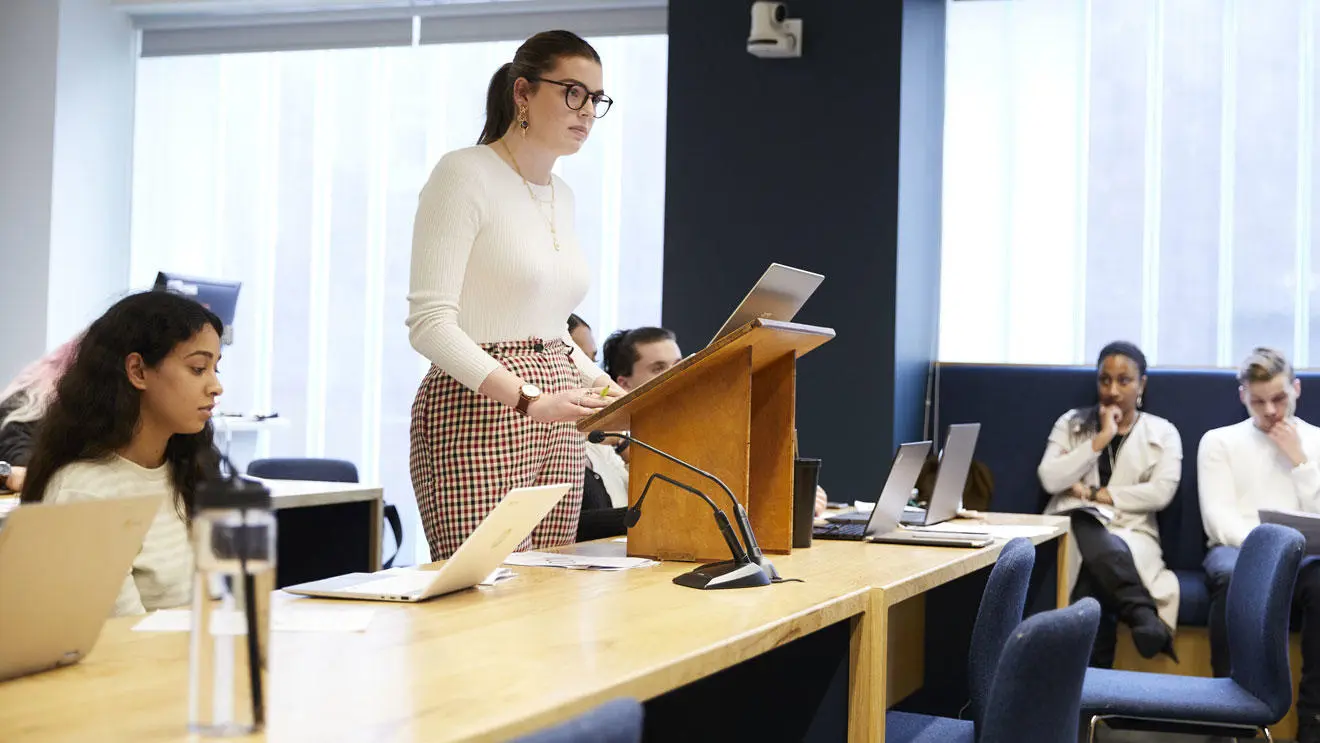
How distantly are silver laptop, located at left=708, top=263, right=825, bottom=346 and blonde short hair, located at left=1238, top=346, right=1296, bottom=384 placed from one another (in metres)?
3.02

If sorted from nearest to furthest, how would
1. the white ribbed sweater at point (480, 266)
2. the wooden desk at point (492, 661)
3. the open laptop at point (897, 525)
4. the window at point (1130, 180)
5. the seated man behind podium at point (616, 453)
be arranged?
the wooden desk at point (492, 661) → the white ribbed sweater at point (480, 266) → the open laptop at point (897, 525) → the seated man behind podium at point (616, 453) → the window at point (1130, 180)

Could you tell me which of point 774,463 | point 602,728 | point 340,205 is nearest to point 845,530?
point 774,463

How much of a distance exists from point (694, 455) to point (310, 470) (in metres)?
2.86

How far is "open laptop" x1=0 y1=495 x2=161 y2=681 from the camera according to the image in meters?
1.21

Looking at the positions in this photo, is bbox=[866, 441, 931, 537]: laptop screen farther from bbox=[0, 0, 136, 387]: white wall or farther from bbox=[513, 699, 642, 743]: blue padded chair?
bbox=[0, 0, 136, 387]: white wall

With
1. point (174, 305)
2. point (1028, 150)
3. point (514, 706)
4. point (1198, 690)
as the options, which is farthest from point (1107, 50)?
point (514, 706)

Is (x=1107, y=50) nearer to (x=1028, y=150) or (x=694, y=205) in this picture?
(x=1028, y=150)

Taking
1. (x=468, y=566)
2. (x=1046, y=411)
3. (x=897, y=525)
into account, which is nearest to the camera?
(x=468, y=566)

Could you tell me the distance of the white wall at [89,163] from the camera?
21.8 ft

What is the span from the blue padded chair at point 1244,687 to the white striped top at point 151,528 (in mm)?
1946

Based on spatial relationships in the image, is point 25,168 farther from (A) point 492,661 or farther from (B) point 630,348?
(A) point 492,661

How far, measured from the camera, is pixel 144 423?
220 cm

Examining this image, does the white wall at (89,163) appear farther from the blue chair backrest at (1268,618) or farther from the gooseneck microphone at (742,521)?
the blue chair backrest at (1268,618)

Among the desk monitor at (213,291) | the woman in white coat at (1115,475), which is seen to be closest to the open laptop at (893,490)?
the woman in white coat at (1115,475)
